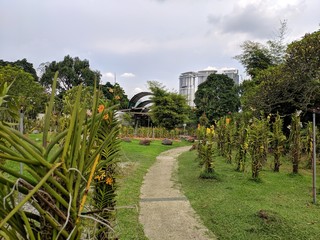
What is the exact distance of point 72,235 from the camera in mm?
674

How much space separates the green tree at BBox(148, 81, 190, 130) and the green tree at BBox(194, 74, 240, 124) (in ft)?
10.6

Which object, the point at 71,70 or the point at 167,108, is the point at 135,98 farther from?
the point at 71,70

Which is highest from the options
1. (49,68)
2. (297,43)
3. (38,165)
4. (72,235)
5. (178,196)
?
(49,68)

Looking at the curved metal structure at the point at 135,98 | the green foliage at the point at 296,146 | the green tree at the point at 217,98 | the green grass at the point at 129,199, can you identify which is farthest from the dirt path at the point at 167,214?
the curved metal structure at the point at 135,98

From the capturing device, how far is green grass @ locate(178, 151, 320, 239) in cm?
365

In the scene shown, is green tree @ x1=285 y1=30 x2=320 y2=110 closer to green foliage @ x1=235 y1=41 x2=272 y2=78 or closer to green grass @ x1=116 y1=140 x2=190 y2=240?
green grass @ x1=116 y1=140 x2=190 y2=240

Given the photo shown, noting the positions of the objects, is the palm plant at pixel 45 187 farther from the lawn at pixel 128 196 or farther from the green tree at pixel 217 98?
the green tree at pixel 217 98

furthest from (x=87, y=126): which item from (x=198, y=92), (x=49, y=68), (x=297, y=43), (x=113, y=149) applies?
(x=49, y=68)

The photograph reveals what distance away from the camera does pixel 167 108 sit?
847 inches

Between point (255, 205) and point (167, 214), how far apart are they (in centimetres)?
133

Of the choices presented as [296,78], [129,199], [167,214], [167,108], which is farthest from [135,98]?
[167,214]

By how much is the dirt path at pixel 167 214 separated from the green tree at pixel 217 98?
725 inches

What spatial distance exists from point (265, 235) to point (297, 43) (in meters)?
6.06

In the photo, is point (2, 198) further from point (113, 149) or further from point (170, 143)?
point (170, 143)
